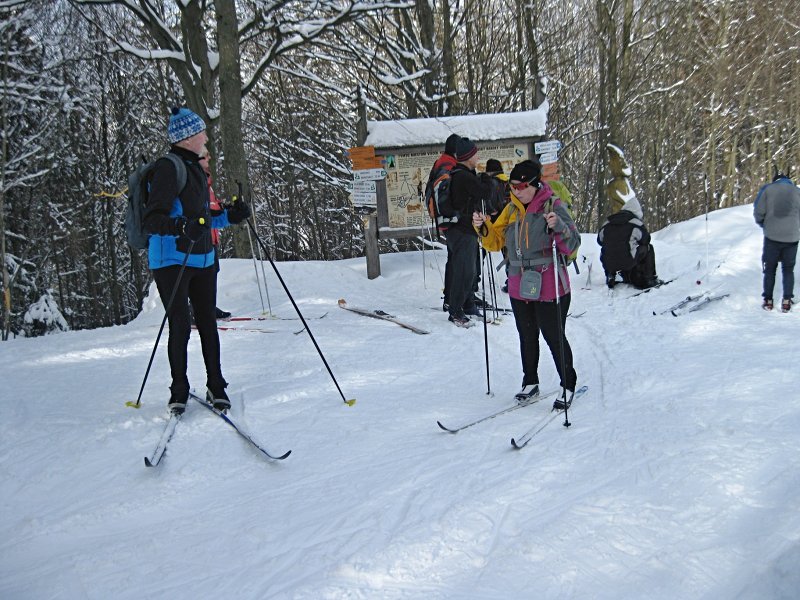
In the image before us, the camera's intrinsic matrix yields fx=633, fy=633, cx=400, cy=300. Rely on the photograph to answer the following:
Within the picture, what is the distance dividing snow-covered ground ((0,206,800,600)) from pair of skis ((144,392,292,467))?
7cm

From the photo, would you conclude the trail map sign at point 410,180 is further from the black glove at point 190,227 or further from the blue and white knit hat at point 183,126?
the black glove at point 190,227

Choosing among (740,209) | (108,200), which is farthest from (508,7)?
(108,200)

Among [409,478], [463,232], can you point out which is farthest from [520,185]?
[463,232]

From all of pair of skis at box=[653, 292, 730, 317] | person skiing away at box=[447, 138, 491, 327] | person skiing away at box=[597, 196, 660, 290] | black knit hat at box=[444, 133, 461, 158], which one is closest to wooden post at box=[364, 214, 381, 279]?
person skiing away at box=[447, 138, 491, 327]

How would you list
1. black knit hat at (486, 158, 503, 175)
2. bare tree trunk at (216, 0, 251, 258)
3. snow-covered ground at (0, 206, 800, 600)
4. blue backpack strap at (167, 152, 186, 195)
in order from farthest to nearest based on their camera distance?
bare tree trunk at (216, 0, 251, 258)
black knit hat at (486, 158, 503, 175)
blue backpack strap at (167, 152, 186, 195)
snow-covered ground at (0, 206, 800, 600)

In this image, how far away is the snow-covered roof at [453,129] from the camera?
410 inches

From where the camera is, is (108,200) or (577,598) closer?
(577,598)

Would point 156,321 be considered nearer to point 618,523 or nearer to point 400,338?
point 400,338

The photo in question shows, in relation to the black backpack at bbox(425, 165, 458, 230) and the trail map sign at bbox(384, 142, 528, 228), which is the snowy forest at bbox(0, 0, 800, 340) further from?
the black backpack at bbox(425, 165, 458, 230)

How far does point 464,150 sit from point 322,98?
12.5 m

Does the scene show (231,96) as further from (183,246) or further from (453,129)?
(183,246)

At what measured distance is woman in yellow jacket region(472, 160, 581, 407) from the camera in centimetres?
466

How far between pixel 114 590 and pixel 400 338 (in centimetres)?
480

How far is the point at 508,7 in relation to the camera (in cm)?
1716
